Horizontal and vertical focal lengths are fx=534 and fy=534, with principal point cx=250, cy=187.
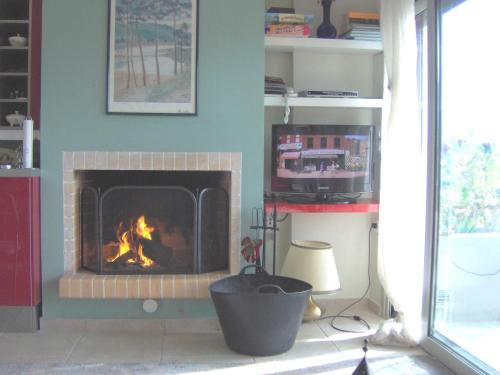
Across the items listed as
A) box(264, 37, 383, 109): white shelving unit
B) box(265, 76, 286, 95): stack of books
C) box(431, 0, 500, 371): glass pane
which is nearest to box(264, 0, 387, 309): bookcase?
box(264, 37, 383, 109): white shelving unit

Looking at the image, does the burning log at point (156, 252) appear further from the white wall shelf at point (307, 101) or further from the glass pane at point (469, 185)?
the glass pane at point (469, 185)

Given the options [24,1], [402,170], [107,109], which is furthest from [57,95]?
[402,170]

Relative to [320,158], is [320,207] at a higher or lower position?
lower

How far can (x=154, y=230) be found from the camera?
3.31 m

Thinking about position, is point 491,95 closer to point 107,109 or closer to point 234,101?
point 234,101

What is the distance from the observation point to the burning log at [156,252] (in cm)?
330

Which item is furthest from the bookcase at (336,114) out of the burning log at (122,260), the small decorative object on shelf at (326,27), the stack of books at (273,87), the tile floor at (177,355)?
the burning log at (122,260)

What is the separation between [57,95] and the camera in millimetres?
3098

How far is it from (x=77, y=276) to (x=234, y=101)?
1379 millimetres

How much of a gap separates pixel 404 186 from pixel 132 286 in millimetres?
1637

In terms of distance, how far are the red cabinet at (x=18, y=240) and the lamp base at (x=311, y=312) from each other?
162cm

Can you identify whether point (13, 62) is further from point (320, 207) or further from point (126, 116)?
point (320, 207)

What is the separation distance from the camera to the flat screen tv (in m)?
3.36

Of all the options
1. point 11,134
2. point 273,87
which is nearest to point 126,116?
point 11,134
